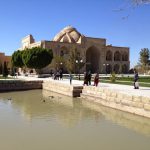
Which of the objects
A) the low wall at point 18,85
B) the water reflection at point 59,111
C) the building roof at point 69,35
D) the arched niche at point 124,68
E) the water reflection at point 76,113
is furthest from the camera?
the arched niche at point 124,68

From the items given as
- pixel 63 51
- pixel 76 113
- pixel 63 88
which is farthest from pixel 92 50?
pixel 76 113

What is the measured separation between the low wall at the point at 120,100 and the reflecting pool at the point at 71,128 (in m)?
0.30

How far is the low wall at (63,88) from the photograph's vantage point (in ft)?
66.0

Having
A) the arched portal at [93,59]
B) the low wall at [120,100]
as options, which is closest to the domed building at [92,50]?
the arched portal at [93,59]

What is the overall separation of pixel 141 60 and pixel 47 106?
52019 millimetres

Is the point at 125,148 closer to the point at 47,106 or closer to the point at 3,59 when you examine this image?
the point at 47,106

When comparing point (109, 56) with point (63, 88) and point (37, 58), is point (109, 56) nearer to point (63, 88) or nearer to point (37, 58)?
point (37, 58)

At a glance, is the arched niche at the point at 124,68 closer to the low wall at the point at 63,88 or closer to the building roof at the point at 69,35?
the building roof at the point at 69,35

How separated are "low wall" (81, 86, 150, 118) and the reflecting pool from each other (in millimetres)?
304

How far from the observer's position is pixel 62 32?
67.5 metres

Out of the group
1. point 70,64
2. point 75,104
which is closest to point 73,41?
point 70,64

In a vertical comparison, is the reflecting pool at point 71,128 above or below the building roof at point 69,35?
below

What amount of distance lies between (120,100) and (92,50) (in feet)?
162

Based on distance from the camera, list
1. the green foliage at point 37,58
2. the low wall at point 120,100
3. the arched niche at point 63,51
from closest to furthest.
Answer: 1. the low wall at point 120,100
2. the green foliage at point 37,58
3. the arched niche at point 63,51
